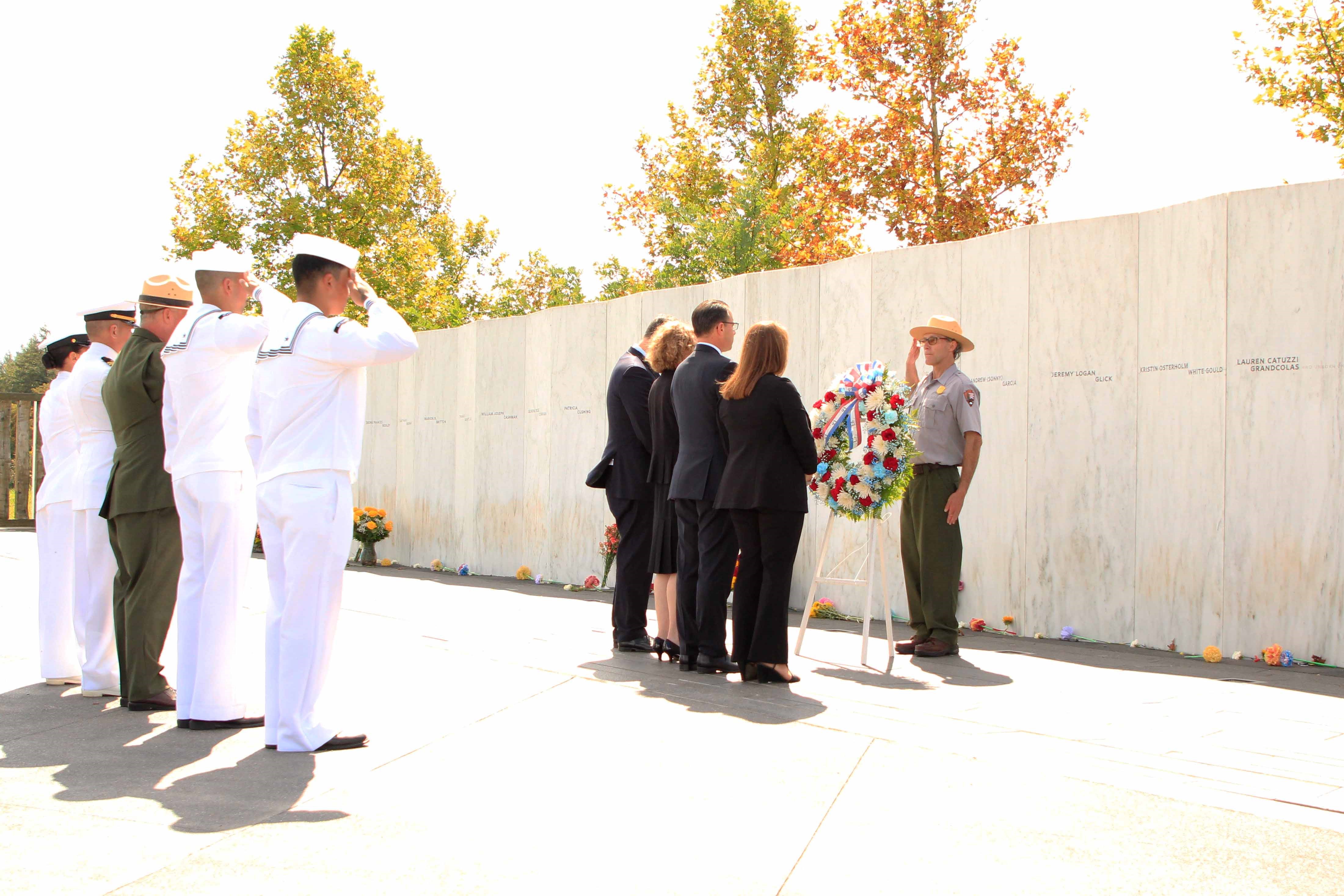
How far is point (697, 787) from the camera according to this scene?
4094 millimetres

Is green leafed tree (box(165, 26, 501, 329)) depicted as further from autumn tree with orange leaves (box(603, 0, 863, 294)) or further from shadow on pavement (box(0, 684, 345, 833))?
shadow on pavement (box(0, 684, 345, 833))

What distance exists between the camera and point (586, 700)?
544cm

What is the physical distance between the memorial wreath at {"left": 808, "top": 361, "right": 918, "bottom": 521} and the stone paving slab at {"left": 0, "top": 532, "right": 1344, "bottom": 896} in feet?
3.32

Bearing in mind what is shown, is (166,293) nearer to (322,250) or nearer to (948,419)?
(322,250)

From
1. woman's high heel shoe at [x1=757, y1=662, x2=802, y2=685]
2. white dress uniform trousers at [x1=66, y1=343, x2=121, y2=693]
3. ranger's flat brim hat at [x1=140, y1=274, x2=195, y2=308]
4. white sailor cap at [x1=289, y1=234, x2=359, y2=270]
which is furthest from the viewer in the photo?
woman's high heel shoe at [x1=757, y1=662, x2=802, y2=685]

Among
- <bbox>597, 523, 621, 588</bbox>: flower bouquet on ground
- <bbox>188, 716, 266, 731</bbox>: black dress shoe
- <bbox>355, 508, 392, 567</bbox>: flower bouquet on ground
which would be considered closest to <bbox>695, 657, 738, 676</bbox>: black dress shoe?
<bbox>188, 716, 266, 731</bbox>: black dress shoe

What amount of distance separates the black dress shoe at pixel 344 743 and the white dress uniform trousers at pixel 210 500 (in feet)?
2.34

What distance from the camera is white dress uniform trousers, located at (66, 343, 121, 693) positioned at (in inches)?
233

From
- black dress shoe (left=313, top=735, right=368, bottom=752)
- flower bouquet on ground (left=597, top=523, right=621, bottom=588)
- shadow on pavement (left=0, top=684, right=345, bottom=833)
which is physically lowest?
shadow on pavement (left=0, top=684, right=345, bottom=833)

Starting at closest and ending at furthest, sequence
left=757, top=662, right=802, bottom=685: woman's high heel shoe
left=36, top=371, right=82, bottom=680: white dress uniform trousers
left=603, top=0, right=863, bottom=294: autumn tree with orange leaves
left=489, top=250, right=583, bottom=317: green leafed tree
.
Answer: left=757, top=662, right=802, bottom=685: woman's high heel shoe → left=36, top=371, right=82, bottom=680: white dress uniform trousers → left=603, top=0, right=863, bottom=294: autumn tree with orange leaves → left=489, top=250, right=583, bottom=317: green leafed tree

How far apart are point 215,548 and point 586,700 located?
1.76 metres

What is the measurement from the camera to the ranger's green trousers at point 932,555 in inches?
281

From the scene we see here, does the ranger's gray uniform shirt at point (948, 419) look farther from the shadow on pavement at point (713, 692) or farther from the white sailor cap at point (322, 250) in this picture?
the white sailor cap at point (322, 250)

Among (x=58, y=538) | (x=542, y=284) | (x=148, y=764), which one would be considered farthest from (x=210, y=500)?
(x=542, y=284)
